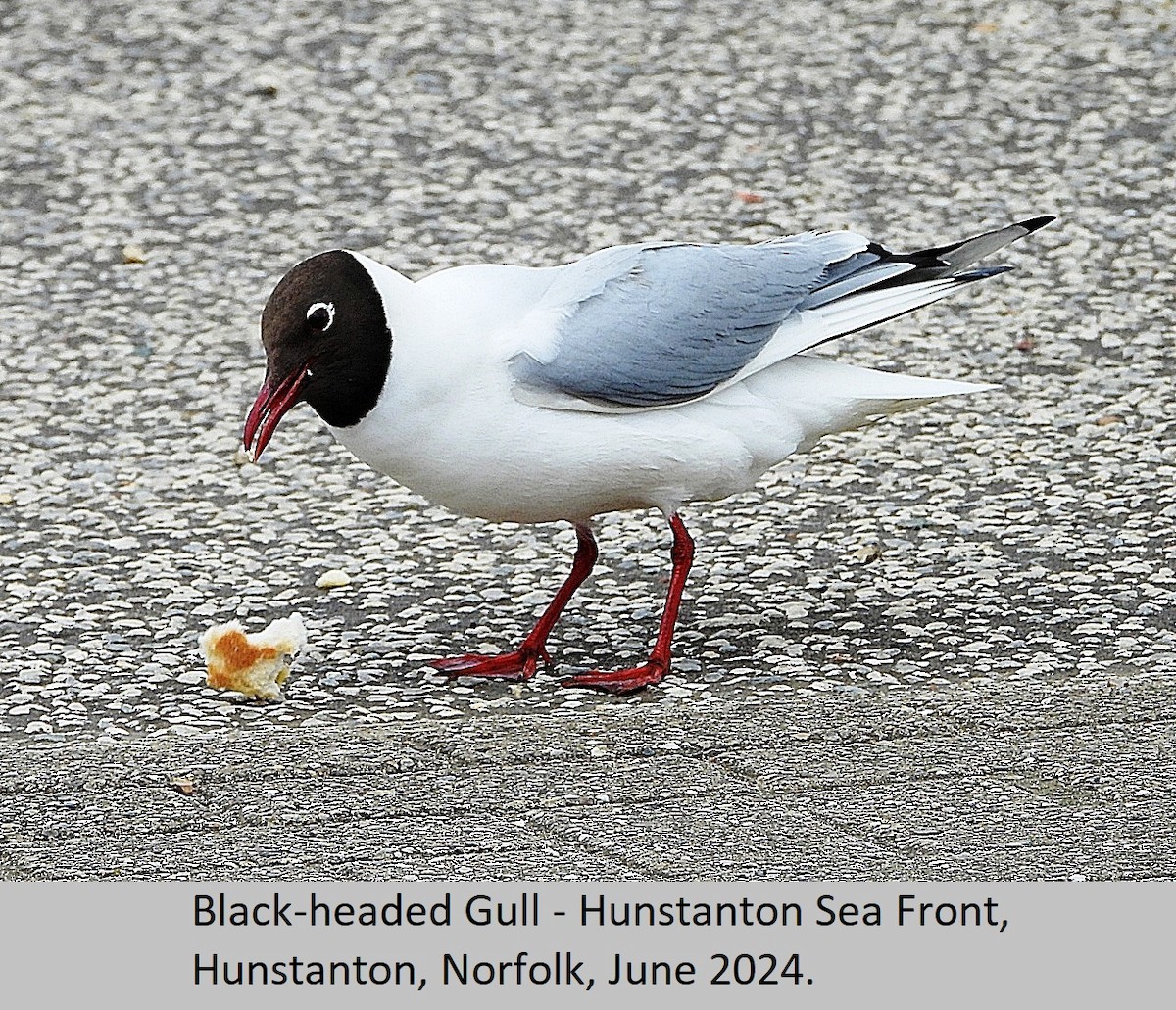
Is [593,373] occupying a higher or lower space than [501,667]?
higher

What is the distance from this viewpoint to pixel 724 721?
14.3 ft

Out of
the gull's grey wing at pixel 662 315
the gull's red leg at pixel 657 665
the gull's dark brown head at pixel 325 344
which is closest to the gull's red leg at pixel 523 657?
the gull's red leg at pixel 657 665

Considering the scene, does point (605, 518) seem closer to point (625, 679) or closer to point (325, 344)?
point (625, 679)

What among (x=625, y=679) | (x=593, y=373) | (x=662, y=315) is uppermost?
(x=662, y=315)

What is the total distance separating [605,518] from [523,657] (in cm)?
92

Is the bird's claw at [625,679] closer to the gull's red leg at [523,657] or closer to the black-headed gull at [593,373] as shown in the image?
the black-headed gull at [593,373]

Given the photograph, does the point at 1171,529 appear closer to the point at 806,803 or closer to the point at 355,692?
the point at 806,803

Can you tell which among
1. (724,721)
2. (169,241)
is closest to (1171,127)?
(169,241)

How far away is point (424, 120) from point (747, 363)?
3.72 m

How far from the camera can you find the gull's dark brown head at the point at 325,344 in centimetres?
420

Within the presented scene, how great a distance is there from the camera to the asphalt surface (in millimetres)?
4059

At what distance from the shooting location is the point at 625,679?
4.50 meters

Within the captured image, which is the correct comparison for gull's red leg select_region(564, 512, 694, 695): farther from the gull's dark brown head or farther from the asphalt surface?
the gull's dark brown head

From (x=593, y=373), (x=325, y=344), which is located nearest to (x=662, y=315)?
(x=593, y=373)
